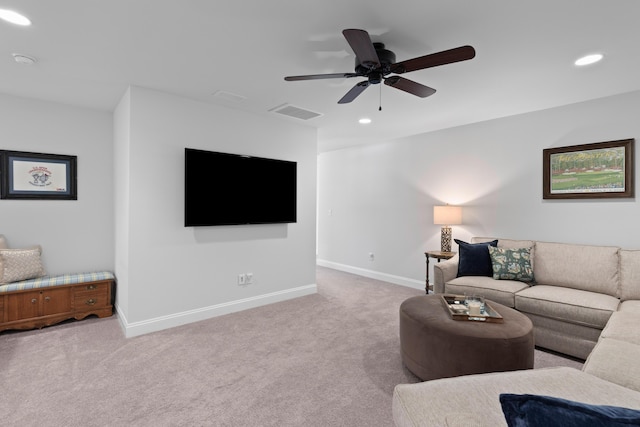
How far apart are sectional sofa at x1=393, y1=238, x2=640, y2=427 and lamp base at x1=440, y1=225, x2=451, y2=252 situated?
0.41 meters

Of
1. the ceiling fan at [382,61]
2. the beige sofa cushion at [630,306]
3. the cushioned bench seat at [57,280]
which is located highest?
the ceiling fan at [382,61]

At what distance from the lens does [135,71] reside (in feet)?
9.09

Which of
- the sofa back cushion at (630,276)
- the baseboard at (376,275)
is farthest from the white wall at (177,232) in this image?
the sofa back cushion at (630,276)

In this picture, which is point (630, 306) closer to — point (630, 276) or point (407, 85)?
point (630, 276)

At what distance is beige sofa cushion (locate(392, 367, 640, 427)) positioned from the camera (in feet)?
3.73

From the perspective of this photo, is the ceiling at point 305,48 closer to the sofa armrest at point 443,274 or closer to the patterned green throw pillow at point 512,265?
the patterned green throw pillow at point 512,265

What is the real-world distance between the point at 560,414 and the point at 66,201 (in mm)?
4708

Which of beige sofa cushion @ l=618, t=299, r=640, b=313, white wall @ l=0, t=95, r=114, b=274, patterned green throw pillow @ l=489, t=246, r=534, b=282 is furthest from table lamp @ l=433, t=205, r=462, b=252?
white wall @ l=0, t=95, r=114, b=274

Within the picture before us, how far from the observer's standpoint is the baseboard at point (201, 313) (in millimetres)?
3174

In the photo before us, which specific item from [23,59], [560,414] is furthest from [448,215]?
[23,59]

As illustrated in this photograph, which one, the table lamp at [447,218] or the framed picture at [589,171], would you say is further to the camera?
the table lamp at [447,218]

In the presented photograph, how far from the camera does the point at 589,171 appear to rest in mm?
3471

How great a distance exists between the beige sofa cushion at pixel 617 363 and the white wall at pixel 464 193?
6.71ft

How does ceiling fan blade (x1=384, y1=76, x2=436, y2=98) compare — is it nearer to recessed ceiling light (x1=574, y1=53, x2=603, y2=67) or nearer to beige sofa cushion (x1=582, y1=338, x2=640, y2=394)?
recessed ceiling light (x1=574, y1=53, x2=603, y2=67)
